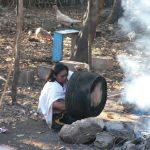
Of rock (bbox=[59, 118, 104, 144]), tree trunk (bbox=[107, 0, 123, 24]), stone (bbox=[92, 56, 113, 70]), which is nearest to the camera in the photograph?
rock (bbox=[59, 118, 104, 144])

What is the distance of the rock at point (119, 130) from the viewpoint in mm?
6546

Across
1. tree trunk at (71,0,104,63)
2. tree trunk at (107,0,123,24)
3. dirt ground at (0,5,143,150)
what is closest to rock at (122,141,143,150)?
dirt ground at (0,5,143,150)

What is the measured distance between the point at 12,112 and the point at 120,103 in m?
2.05

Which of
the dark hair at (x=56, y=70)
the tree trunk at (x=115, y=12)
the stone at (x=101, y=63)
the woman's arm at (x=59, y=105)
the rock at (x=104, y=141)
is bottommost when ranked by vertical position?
the rock at (x=104, y=141)

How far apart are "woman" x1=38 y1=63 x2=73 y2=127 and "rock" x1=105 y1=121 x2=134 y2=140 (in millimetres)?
800

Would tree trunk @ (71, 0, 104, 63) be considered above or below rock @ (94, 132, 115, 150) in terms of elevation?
above

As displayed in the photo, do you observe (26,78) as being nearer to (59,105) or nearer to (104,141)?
(59,105)

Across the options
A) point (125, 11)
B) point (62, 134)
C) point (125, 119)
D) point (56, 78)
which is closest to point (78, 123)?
point (62, 134)

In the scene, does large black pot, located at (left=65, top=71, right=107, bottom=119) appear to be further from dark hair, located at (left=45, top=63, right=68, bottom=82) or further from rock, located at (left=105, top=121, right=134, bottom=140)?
rock, located at (left=105, top=121, right=134, bottom=140)

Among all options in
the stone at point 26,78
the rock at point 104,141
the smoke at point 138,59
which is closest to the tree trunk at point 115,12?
the smoke at point 138,59

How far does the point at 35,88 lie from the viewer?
942 centimetres

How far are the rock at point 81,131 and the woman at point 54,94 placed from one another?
21.6 inches

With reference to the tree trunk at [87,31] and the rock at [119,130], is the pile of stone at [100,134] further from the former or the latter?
the tree trunk at [87,31]

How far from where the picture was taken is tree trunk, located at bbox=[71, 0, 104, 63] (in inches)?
407
